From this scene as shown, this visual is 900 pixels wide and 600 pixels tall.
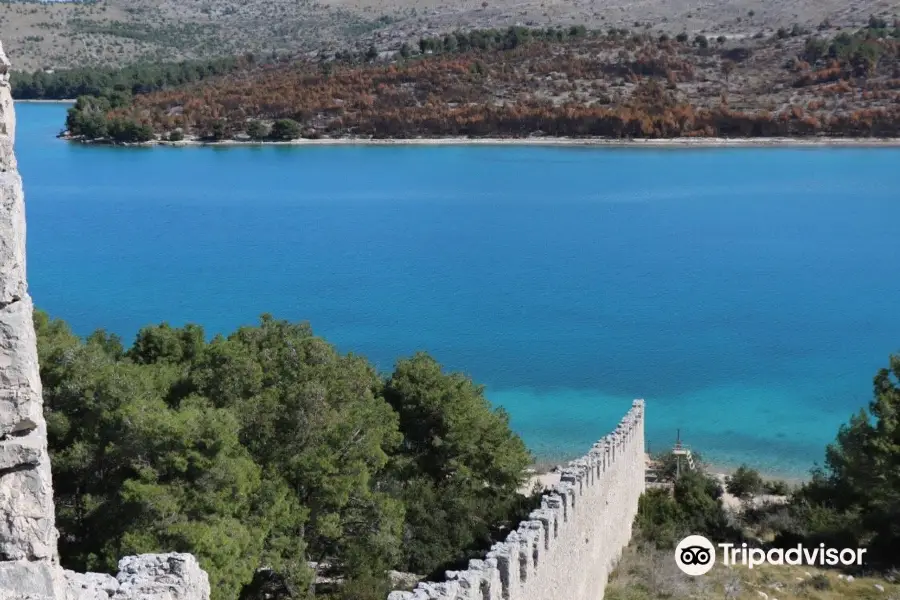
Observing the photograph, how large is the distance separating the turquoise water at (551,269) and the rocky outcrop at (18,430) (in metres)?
17.3

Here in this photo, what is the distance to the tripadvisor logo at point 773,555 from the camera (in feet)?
39.7

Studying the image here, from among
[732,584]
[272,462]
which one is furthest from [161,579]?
[732,584]

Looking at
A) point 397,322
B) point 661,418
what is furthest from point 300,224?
point 661,418

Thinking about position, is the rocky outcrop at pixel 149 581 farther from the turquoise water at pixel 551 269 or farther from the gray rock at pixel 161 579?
the turquoise water at pixel 551 269

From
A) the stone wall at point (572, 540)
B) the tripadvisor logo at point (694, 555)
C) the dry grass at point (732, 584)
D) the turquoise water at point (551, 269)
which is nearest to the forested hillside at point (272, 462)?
the stone wall at point (572, 540)

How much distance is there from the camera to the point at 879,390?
1392 cm

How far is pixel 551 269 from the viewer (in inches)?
1414

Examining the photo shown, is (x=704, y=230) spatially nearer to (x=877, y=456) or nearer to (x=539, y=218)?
(x=539, y=218)

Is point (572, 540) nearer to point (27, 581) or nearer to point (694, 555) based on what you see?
point (694, 555)

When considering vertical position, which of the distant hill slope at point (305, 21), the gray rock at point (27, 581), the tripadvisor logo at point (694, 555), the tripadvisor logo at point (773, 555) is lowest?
the tripadvisor logo at point (773, 555)

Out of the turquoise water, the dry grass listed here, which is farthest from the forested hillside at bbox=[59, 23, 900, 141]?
the dry grass

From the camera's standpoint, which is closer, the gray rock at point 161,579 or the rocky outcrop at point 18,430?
the rocky outcrop at point 18,430

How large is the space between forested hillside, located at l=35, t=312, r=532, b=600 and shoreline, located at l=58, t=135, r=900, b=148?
177 feet

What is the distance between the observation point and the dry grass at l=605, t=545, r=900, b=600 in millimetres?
10812
